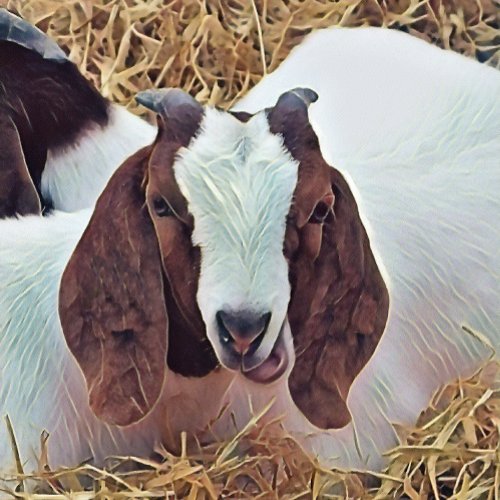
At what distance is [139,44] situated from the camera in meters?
1.12

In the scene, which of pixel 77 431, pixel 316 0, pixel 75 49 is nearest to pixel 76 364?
pixel 77 431

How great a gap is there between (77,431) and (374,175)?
0.31 m

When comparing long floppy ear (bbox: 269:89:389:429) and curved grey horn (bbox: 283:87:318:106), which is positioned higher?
curved grey horn (bbox: 283:87:318:106)

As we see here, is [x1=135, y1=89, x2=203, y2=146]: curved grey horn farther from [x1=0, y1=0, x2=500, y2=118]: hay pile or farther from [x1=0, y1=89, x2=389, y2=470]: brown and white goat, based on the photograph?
[x1=0, y1=0, x2=500, y2=118]: hay pile

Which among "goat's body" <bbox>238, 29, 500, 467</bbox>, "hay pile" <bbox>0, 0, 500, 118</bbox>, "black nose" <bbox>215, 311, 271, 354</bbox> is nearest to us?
"black nose" <bbox>215, 311, 271, 354</bbox>

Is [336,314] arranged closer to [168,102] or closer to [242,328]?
[242,328]

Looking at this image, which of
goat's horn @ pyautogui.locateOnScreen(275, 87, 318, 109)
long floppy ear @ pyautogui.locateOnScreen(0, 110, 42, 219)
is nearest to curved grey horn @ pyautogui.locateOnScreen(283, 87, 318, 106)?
goat's horn @ pyautogui.locateOnScreen(275, 87, 318, 109)

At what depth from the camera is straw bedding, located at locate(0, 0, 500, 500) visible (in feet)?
2.65

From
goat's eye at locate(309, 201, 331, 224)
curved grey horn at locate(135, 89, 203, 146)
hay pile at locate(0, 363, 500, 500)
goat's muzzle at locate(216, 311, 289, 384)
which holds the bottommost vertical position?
hay pile at locate(0, 363, 500, 500)

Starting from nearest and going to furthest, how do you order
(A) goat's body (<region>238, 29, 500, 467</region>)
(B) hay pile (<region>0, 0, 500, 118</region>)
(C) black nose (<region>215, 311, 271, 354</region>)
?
1. (C) black nose (<region>215, 311, 271, 354</region>)
2. (A) goat's body (<region>238, 29, 500, 467</region>)
3. (B) hay pile (<region>0, 0, 500, 118</region>)

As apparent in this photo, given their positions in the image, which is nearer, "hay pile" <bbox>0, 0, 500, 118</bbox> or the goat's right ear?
the goat's right ear

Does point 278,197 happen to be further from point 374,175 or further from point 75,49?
point 75,49

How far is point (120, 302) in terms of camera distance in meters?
0.77

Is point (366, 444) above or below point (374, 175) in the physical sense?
below
